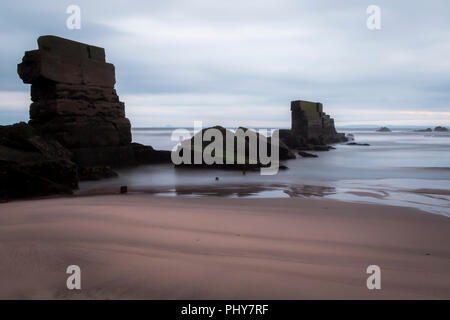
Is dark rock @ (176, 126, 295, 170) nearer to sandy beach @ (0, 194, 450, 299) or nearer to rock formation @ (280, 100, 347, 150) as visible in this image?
sandy beach @ (0, 194, 450, 299)

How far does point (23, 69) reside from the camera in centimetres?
902

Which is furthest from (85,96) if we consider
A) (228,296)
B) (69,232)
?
(228,296)

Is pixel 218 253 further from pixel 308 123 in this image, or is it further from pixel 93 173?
pixel 308 123

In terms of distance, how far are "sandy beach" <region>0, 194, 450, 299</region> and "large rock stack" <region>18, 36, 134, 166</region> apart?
6.21m

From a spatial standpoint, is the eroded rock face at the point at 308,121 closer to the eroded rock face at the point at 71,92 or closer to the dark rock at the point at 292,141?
the dark rock at the point at 292,141

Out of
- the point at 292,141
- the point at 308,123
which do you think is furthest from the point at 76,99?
the point at 308,123

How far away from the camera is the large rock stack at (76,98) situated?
9.01 meters

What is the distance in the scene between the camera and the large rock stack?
9013 millimetres

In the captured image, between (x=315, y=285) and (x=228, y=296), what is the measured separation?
1.59 feet

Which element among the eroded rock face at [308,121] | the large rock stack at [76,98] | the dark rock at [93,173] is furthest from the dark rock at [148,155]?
the eroded rock face at [308,121]

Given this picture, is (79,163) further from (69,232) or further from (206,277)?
(206,277)

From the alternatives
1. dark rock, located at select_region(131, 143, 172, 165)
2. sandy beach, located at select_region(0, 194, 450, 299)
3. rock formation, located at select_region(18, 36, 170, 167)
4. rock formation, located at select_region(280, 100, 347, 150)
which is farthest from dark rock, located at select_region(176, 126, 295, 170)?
rock formation, located at select_region(280, 100, 347, 150)

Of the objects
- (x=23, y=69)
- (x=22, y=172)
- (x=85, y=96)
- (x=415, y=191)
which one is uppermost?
(x=23, y=69)

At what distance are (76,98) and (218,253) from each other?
28.6ft
